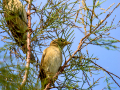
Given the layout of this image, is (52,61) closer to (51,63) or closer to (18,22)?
(51,63)

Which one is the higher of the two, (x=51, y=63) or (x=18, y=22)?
(x=18, y=22)

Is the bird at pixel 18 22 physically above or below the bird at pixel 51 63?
above

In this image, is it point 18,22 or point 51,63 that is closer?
point 18,22

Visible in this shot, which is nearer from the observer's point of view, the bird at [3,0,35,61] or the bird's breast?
the bird at [3,0,35,61]

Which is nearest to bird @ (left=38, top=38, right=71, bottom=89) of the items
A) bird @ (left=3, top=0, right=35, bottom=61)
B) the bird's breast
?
the bird's breast

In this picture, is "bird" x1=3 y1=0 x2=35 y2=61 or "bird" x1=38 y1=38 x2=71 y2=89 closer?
"bird" x1=3 y1=0 x2=35 y2=61

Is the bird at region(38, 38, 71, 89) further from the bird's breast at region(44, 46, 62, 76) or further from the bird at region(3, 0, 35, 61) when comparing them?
the bird at region(3, 0, 35, 61)

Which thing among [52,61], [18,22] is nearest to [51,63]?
[52,61]

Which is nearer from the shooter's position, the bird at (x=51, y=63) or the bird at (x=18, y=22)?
the bird at (x=18, y=22)

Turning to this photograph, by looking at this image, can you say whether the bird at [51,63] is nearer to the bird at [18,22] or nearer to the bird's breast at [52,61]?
the bird's breast at [52,61]

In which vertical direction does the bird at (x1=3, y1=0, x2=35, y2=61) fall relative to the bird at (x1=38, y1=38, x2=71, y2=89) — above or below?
above

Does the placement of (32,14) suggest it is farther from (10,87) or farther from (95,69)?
(10,87)

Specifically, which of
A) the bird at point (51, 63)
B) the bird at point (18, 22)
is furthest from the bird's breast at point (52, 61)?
the bird at point (18, 22)

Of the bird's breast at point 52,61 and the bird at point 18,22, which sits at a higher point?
the bird at point 18,22
